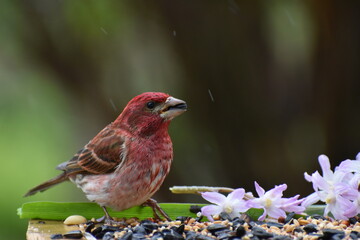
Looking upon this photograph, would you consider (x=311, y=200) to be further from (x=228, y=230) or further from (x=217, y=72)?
(x=217, y=72)

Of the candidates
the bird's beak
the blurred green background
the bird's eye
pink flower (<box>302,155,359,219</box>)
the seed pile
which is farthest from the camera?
the blurred green background

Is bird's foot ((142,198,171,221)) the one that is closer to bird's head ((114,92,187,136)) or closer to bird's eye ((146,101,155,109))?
bird's head ((114,92,187,136))

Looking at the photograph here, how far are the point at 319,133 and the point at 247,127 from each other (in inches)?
21.7

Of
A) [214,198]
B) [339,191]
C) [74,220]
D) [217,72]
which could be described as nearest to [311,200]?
[339,191]

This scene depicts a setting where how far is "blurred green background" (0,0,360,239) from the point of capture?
549cm

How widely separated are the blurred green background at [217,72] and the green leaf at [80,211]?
6.17ft

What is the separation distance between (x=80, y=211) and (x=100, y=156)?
1.22 feet

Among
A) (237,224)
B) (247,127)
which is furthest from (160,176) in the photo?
(247,127)

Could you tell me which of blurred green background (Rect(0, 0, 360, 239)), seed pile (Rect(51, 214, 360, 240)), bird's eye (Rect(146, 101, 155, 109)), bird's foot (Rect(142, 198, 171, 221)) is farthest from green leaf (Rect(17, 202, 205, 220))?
blurred green background (Rect(0, 0, 360, 239))

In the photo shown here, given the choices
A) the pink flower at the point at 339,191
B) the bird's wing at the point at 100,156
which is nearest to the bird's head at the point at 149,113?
the bird's wing at the point at 100,156

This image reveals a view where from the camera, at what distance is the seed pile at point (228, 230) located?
10.1 feet

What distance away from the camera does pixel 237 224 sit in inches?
131

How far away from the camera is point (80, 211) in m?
3.72

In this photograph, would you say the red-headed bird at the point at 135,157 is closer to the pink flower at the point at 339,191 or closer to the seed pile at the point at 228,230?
the seed pile at the point at 228,230
